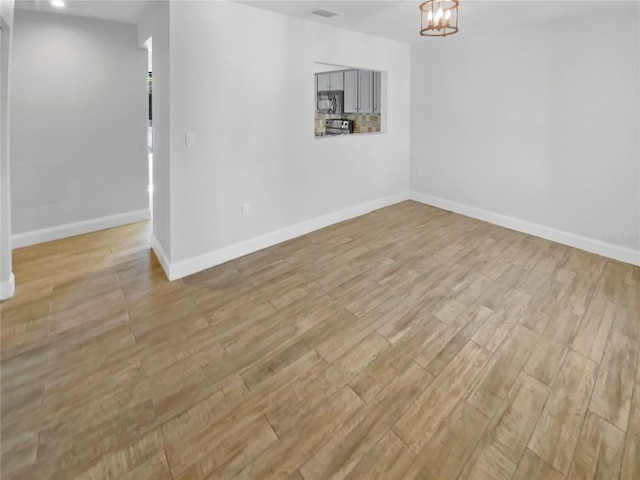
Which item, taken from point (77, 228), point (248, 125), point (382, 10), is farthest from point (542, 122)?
point (77, 228)

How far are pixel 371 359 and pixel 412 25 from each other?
3.72m

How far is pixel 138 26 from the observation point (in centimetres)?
411

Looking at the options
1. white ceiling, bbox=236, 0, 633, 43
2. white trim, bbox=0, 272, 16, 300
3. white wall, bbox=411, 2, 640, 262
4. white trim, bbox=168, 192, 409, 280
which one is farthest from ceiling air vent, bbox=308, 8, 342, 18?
white trim, bbox=0, 272, 16, 300

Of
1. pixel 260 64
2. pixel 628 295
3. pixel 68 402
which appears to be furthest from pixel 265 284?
pixel 628 295

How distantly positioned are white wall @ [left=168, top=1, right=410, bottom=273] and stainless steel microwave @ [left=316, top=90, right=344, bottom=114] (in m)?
1.94

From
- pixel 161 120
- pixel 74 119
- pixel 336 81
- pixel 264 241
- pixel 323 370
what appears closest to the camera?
pixel 323 370

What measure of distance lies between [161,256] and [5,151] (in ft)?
4.60

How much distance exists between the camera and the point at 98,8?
3.48 m

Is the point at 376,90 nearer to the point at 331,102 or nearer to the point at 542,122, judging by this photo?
the point at 331,102

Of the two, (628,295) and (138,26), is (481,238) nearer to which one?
(628,295)

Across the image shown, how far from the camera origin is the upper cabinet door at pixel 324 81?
6832 millimetres

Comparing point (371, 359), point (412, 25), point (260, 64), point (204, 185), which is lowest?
point (371, 359)

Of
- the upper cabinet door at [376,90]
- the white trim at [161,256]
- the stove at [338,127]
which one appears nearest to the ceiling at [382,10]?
the upper cabinet door at [376,90]

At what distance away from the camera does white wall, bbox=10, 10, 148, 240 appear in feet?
12.0
